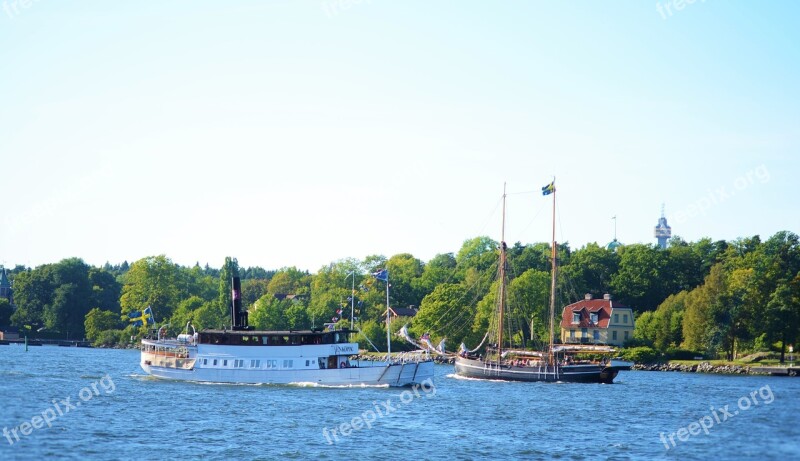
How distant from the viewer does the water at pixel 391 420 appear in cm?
4753

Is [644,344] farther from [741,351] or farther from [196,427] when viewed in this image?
[196,427]

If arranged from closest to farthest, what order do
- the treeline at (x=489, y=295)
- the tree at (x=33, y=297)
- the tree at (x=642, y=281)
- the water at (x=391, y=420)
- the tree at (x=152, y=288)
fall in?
1. the water at (x=391, y=420)
2. the treeline at (x=489, y=295)
3. the tree at (x=642, y=281)
4. the tree at (x=152, y=288)
5. the tree at (x=33, y=297)

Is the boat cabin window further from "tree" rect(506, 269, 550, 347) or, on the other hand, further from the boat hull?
"tree" rect(506, 269, 550, 347)

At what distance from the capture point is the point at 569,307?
458 feet

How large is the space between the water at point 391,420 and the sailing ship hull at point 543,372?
15.2 feet

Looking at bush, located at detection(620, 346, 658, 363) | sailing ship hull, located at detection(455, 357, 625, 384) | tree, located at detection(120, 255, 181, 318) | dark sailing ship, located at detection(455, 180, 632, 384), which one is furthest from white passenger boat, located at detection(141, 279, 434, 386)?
tree, located at detection(120, 255, 181, 318)

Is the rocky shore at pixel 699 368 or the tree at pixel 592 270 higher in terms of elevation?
the tree at pixel 592 270

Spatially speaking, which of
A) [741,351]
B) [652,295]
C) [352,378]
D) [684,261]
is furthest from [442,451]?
[684,261]

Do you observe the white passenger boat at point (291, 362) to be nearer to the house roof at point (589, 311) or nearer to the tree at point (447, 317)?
the tree at point (447, 317)

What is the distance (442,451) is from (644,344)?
82.8m

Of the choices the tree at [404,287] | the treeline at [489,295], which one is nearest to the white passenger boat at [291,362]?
the treeline at [489,295]

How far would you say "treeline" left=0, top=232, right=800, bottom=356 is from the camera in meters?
114

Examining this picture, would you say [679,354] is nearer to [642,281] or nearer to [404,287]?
[642,281]

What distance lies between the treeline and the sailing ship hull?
12.9 metres
